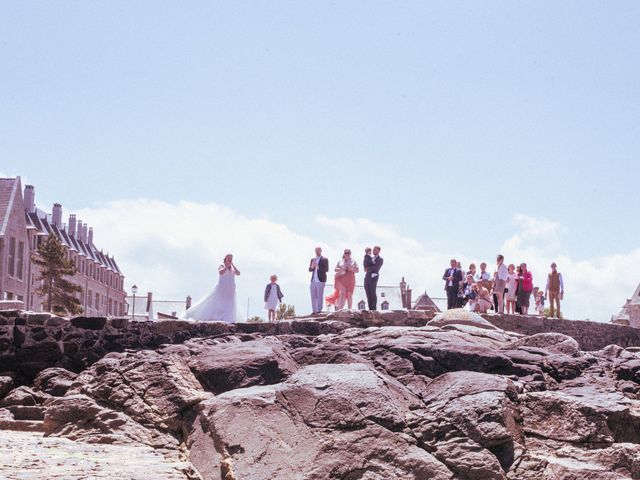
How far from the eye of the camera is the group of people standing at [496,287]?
879 inches

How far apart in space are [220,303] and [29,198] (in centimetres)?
4769

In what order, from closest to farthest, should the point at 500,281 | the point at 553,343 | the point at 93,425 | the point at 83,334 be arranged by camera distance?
1. the point at 93,425
2. the point at 553,343
3. the point at 83,334
4. the point at 500,281

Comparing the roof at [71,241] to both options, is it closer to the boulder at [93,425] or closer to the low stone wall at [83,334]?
the low stone wall at [83,334]

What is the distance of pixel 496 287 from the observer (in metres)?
23.4

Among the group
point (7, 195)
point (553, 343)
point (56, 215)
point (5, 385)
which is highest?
point (56, 215)

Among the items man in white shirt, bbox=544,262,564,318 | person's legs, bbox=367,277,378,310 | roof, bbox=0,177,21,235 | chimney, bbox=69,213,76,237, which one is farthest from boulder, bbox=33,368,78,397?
chimney, bbox=69,213,76,237

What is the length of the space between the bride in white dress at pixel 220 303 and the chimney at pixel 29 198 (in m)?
46.6

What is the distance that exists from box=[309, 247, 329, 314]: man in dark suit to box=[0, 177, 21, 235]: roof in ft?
105

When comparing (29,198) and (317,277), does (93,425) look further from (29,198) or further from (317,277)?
(29,198)

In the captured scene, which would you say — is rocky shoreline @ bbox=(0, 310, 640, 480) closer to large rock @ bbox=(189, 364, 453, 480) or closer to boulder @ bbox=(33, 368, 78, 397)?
large rock @ bbox=(189, 364, 453, 480)

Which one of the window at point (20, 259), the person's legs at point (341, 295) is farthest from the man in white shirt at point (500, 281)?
the window at point (20, 259)

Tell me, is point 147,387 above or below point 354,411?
above

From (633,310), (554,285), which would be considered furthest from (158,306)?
(554,285)

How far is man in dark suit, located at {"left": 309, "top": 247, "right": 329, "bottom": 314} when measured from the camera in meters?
20.2
